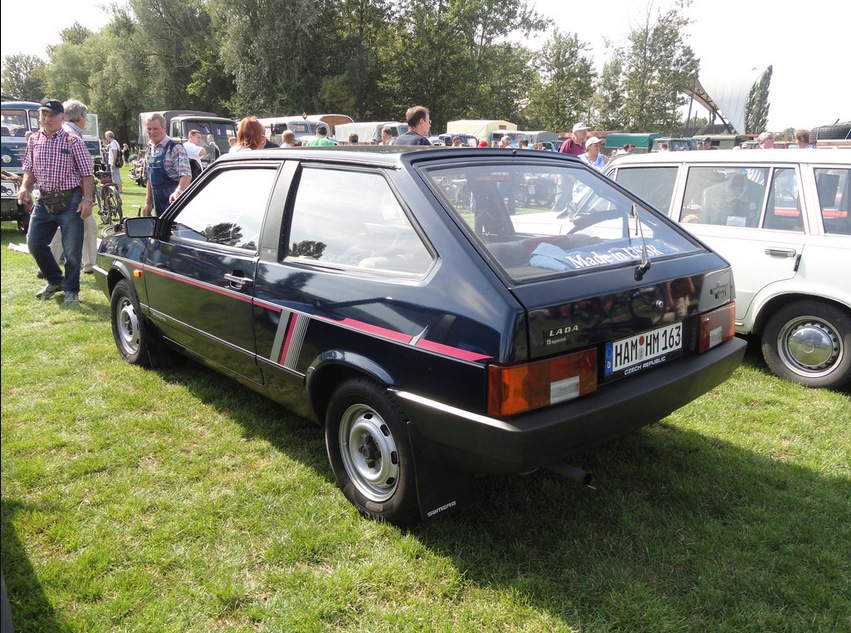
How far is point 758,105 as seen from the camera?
53312 mm

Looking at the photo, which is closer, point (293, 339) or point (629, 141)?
point (293, 339)

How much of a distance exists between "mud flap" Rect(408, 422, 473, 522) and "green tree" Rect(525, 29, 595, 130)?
49.7 m

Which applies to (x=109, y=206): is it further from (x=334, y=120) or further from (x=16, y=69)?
(x=334, y=120)

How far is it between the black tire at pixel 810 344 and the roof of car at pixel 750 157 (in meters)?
1.06

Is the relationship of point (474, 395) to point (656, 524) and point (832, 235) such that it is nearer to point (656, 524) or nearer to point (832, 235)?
point (656, 524)

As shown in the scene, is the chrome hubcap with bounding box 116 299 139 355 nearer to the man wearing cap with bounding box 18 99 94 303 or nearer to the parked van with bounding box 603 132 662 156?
the man wearing cap with bounding box 18 99 94 303

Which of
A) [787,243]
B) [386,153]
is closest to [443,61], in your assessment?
[787,243]

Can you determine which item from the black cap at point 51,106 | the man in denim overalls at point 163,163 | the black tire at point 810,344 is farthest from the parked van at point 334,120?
the black tire at point 810,344

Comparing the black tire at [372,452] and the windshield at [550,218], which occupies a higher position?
the windshield at [550,218]

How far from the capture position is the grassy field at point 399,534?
7.50 feet

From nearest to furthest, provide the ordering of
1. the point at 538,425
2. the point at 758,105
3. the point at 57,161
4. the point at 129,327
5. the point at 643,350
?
1. the point at 538,425
2. the point at 643,350
3. the point at 129,327
4. the point at 57,161
5. the point at 758,105

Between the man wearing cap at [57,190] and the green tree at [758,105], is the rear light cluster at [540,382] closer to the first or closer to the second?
the man wearing cap at [57,190]

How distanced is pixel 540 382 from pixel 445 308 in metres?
0.44

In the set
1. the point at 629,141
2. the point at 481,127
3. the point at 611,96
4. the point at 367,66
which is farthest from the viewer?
the point at 611,96
